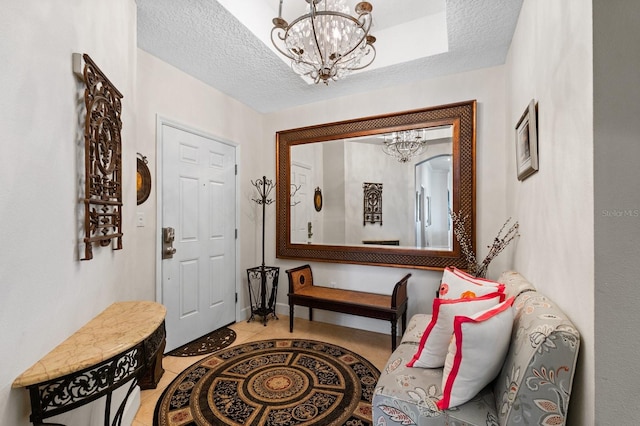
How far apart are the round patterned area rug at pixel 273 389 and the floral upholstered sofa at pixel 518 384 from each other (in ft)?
2.12

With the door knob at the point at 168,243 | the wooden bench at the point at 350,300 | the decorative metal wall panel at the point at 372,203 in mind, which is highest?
the decorative metal wall panel at the point at 372,203

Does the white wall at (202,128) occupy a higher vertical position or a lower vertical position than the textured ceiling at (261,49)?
lower

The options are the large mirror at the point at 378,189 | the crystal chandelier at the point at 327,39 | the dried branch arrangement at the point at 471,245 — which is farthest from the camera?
the large mirror at the point at 378,189

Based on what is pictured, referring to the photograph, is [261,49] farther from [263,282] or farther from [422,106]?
[263,282]

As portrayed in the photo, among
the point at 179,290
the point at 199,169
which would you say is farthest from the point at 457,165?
the point at 179,290

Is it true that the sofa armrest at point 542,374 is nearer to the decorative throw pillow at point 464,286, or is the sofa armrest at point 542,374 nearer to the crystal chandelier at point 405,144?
the decorative throw pillow at point 464,286

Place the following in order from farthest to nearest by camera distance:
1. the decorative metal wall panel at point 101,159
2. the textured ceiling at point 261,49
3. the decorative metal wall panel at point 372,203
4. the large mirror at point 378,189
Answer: the decorative metal wall panel at point 372,203
the large mirror at point 378,189
the textured ceiling at point 261,49
the decorative metal wall panel at point 101,159

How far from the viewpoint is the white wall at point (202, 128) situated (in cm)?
250

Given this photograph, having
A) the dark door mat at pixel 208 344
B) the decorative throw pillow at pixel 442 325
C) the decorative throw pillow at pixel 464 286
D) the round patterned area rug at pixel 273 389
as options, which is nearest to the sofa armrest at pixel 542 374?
the decorative throw pillow at pixel 442 325

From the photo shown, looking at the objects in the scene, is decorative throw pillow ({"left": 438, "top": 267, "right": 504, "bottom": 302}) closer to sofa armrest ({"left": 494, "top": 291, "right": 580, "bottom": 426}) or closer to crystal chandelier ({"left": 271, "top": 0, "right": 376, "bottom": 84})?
sofa armrest ({"left": 494, "top": 291, "right": 580, "bottom": 426})

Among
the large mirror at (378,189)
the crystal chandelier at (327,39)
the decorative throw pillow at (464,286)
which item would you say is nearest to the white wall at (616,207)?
the decorative throw pillow at (464,286)

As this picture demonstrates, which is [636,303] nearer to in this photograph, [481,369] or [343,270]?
[481,369]

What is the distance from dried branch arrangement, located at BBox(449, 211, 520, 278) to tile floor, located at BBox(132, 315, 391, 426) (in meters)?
1.13

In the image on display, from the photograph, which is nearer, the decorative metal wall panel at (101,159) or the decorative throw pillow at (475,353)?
the decorative throw pillow at (475,353)
